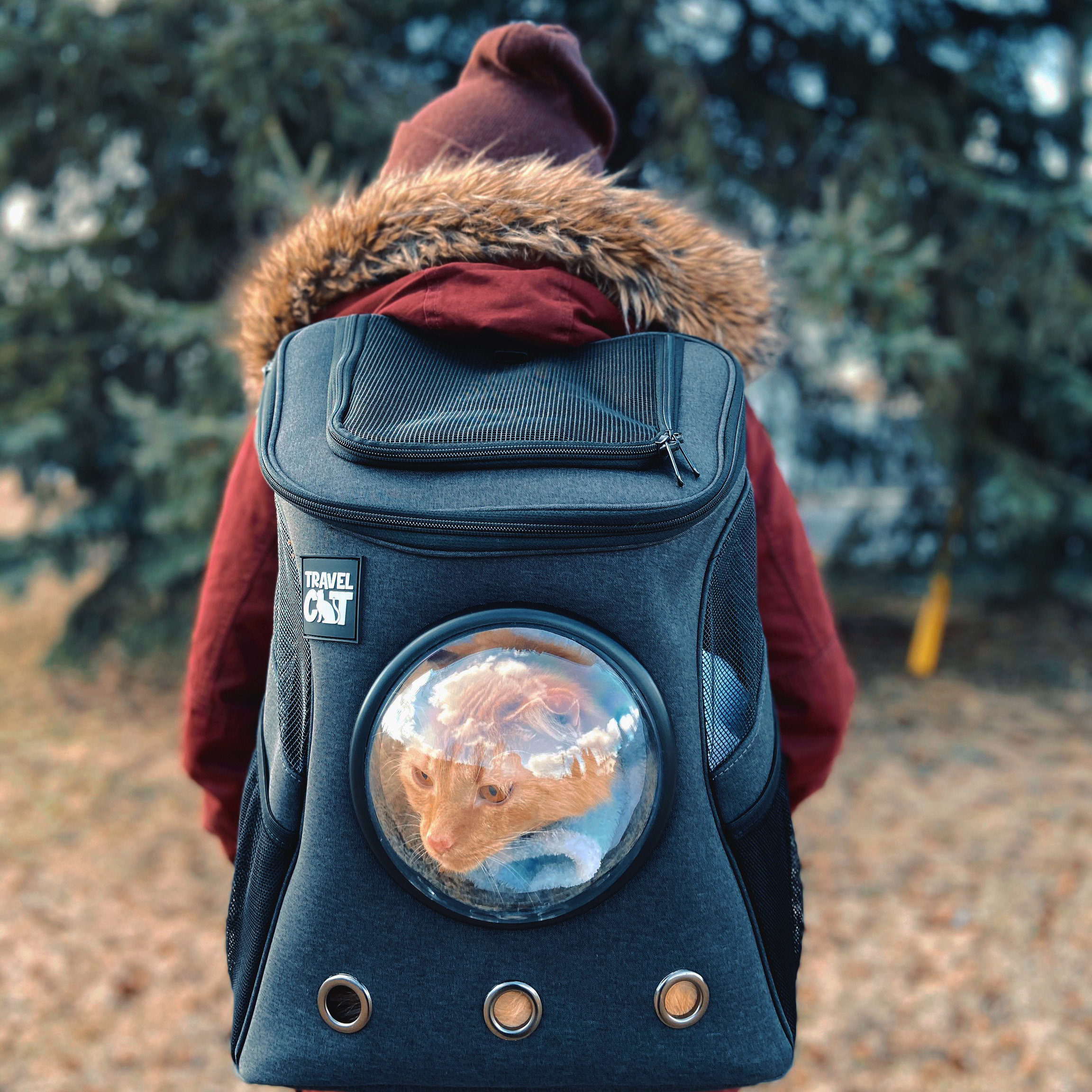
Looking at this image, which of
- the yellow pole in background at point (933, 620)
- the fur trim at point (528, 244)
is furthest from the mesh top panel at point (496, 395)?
the yellow pole in background at point (933, 620)

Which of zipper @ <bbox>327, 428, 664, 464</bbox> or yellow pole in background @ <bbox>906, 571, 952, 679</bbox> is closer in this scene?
zipper @ <bbox>327, 428, 664, 464</bbox>

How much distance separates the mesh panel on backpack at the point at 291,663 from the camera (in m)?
1.11

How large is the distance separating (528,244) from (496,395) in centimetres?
27

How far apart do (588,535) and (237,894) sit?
2.26ft

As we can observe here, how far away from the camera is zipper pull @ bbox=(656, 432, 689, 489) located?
104cm

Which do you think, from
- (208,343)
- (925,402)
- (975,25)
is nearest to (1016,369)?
(925,402)

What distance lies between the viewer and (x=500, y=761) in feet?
3.36

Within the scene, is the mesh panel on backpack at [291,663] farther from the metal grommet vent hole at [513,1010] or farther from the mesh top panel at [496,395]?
the metal grommet vent hole at [513,1010]

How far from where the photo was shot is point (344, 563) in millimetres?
1047

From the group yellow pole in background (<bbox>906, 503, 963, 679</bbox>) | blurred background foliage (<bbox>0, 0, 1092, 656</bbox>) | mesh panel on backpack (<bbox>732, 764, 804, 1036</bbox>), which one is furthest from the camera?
yellow pole in background (<bbox>906, 503, 963, 679</bbox>)

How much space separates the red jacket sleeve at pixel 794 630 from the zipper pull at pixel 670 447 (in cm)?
26

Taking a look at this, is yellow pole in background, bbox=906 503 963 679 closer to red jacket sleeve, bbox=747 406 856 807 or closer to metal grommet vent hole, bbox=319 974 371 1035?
red jacket sleeve, bbox=747 406 856 807

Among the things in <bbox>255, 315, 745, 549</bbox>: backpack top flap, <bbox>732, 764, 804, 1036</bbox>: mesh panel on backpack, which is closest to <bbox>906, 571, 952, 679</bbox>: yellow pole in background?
<bbox>732, 764, 804, 1036</bbox>: mesh panel on backpack

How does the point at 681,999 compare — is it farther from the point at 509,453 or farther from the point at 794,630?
the point at 509,453
